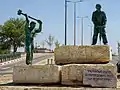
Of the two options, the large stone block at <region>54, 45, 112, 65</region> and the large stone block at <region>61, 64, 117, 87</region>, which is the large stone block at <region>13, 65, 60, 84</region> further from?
the large stone block at <region>54, 45, 112, 65</region>

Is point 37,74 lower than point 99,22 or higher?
lower

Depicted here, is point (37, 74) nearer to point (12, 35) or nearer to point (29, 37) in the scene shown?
point (29, 37)

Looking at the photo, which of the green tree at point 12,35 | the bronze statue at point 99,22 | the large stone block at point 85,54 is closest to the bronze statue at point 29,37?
the large stone block at point 85,54

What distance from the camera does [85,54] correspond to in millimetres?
12570

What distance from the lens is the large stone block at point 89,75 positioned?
Answer: 445 inches

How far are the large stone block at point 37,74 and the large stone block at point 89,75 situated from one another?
0.30 m

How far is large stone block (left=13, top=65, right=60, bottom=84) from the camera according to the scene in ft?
38.8

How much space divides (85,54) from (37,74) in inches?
A: 77.7

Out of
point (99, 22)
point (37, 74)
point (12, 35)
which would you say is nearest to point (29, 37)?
point (37, 74)

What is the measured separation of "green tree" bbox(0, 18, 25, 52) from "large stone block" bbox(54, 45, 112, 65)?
60384 millimetres

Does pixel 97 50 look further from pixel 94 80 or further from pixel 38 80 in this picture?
pixel 38 80

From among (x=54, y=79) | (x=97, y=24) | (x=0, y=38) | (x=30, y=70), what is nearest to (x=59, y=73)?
(x=54, y=79)

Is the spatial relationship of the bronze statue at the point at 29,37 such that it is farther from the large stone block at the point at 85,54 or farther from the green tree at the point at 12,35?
the green tree at the point at 12,35

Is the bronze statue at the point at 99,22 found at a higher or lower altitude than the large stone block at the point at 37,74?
higher
